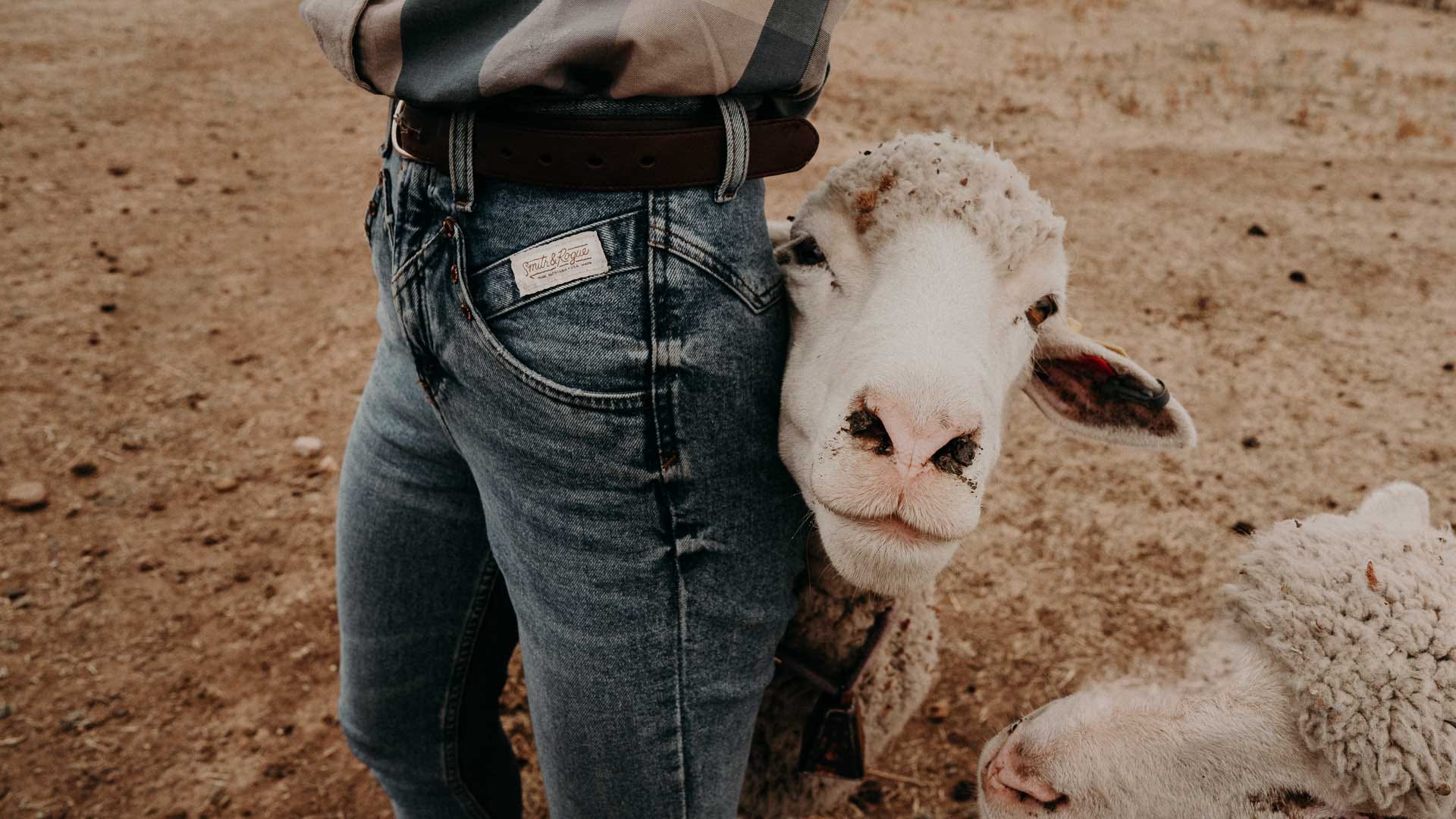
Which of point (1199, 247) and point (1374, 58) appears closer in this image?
point (1199, 247)

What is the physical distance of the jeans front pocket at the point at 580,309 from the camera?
0.99 metres

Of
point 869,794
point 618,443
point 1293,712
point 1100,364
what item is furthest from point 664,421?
point 869,794

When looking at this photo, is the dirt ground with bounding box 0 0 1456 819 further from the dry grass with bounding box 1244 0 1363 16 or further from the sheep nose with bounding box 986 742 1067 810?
the dry grass with bounding box 1244 0 1363 16

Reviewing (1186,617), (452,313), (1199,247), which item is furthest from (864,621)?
(1199,247)

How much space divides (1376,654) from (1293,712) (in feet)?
0.49

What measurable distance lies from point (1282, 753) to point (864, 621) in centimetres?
71

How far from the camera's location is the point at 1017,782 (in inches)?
54.4

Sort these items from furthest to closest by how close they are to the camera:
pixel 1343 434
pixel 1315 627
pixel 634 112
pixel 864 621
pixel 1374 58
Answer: pixel 1374 58
pixel 1343 434
pixel 864 621
pixel 1315 627
pixel 634 112

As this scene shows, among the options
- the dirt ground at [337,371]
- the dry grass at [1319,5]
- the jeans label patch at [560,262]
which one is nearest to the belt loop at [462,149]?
the jeans label patch at [560,262]

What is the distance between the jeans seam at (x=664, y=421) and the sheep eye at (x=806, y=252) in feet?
1.58

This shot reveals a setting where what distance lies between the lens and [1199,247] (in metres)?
5.05

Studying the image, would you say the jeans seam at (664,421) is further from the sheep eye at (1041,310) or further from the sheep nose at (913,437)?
the sheep eye at (1041,310)

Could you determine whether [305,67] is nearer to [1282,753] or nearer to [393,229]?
[393,229]

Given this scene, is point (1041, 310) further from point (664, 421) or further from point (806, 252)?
point (664, 421)
